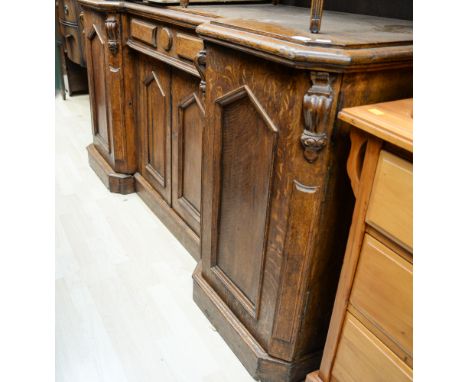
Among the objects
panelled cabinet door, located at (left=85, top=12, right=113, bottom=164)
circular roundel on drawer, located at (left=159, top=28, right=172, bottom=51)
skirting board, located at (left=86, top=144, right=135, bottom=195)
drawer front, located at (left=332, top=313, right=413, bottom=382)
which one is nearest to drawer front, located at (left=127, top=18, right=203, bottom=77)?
circular roundel on drawer, located at (left=159, top=28, right=172, bottom=51)

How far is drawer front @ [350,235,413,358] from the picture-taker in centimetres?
85

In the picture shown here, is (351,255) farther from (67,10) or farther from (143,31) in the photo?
(67,10)

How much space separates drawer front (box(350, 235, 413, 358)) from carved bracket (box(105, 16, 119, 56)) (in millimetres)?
1655

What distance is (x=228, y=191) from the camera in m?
1.31

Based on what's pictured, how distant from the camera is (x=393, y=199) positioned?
827mm

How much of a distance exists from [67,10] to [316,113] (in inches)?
138

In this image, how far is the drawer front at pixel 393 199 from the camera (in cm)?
79

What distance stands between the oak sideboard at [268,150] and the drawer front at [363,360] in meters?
0.14

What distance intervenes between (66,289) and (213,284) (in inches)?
25.2

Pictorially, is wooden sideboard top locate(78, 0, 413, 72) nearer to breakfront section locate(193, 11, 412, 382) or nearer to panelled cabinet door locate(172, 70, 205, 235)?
breakfront section locate(193, 11, 412, 382)

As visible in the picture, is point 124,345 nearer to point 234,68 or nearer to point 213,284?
point 213,284

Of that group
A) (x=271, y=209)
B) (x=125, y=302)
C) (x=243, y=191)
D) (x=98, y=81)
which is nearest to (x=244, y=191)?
(x=243, y=191)

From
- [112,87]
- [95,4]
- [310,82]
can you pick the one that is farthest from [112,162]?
[310,82]
